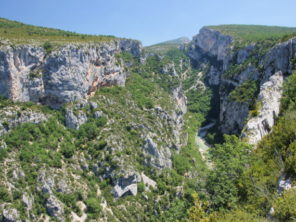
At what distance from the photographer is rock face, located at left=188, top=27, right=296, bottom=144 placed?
134ft

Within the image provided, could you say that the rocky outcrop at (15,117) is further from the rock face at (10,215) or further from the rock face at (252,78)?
the rock face at (252,78)

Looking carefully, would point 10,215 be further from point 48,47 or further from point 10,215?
point 48,47

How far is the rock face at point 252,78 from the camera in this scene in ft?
134

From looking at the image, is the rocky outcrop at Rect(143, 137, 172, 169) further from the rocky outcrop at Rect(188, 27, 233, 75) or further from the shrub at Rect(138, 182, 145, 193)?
the rocky outcrop at Rect(188, 27, 233, 75)

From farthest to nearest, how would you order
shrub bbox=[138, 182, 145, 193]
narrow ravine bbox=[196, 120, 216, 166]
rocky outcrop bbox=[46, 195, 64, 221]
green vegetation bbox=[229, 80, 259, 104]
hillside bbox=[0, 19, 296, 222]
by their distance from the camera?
narrow ravine bbox=[196, 120, 216, 166] → green vegetation bbox=[229, 80, 259, 104] → shrub bbox=[138, 182, 145, 193] → rocky outcrop bbox=[46, 195, 64, 221] → hillside bbox=[0, 19, 296, 222]

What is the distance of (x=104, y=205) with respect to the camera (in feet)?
138

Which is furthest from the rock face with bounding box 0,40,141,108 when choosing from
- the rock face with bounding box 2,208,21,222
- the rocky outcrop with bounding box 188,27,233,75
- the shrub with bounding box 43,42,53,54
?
the rocky outcrop with bounding box 188,27,233,75

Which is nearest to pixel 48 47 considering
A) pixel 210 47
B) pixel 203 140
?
pixel 203 140

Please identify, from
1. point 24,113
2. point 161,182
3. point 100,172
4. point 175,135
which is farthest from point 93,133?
point 175,135

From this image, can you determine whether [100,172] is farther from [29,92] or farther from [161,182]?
[29,92]

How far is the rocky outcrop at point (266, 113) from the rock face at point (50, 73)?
1455 inches

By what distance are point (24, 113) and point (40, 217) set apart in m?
19.4

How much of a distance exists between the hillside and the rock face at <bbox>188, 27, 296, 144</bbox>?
0.32 m

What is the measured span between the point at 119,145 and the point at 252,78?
4747 centimetres
